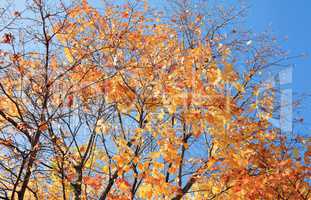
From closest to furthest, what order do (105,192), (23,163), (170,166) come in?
(23,163) → (105,192) → (170,166)

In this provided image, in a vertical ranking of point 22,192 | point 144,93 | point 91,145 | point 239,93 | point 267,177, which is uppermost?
point 239,93

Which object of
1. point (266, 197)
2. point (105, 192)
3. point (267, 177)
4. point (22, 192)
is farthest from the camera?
point (266, 197)

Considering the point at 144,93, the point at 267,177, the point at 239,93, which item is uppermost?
the point at 239,93

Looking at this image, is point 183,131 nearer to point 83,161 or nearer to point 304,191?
point 83,161

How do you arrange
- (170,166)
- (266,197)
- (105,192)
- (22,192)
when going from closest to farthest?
(22,192) < (105,192) < (170,166) < (266,197)

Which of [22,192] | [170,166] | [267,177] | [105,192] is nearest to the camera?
[22,192]

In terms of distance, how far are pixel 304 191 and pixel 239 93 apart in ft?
14.8

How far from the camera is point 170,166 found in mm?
7496

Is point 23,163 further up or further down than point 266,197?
further down

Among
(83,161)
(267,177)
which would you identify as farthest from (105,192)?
(267,177)

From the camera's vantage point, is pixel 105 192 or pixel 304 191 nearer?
pixel 105 192

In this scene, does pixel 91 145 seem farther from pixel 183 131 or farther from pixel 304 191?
pixel 304 191

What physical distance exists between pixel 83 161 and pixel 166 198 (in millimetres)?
A: 1842

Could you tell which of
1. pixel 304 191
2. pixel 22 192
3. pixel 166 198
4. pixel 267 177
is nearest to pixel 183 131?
pixel 166 198
